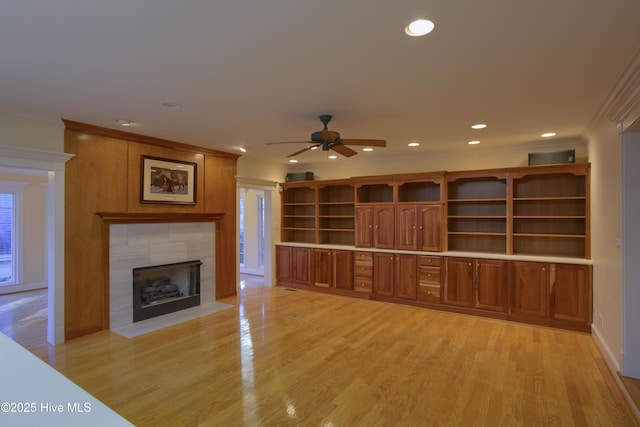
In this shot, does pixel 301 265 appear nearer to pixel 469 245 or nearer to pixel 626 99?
pixel 469 245

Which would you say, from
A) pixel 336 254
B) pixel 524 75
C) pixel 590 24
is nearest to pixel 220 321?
pixel 336 254

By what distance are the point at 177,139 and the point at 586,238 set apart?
18.7 ft

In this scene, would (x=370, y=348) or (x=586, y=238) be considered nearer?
(x=370, y=348)

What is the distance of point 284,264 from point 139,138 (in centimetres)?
359

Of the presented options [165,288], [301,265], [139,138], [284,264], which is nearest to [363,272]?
[301,265]

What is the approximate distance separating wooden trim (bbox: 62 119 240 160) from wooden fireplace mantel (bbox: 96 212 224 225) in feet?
3.21

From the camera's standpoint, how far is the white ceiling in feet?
6.04

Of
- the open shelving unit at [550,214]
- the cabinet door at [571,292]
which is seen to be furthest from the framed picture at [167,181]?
the cabinet door at [571,292]

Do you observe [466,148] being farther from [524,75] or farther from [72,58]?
[72,58]

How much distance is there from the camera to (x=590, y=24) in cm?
194

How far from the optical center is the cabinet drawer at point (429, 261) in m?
5.35

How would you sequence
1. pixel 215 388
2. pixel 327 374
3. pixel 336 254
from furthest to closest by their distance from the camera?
pixel 336 254 < pixel 327 374 < pixel 215 388

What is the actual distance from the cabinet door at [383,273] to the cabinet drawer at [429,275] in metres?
0.47

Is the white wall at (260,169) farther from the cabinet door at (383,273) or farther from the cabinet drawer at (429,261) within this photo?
the cabinet drawer at (429,261)
